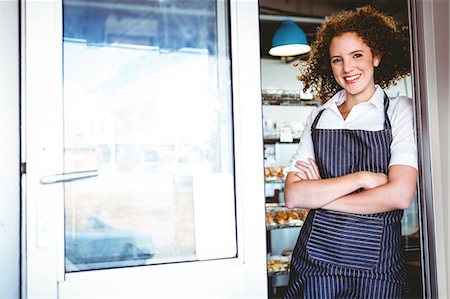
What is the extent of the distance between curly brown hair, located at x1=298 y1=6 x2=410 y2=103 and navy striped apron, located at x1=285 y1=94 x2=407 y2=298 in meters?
0.21

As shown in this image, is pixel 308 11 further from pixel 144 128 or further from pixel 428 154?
pixel 144 128

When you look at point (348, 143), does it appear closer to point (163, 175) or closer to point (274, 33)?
point (274, 33)

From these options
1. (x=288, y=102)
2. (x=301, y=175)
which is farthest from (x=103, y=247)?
(x=288, y=102)

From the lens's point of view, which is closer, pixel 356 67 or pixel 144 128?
pixel 144 128

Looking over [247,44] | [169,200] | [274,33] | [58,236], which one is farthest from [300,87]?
[58,236]

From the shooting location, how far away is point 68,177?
174 cm

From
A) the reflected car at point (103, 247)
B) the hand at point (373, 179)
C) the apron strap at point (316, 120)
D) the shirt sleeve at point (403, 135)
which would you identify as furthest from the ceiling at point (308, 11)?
the reflected car at point (103, 247)

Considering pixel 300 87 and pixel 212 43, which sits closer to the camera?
pixel 212 43

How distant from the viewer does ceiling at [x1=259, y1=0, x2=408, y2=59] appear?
215 centimetres

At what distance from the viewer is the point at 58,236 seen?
1725 millimetres

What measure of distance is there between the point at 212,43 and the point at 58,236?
93 centimetres

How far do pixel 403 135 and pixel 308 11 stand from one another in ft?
3.15

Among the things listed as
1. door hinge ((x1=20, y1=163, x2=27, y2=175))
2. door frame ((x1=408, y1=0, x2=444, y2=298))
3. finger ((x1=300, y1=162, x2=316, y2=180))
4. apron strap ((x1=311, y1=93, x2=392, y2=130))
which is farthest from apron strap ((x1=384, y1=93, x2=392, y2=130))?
door hinge ((x1=20, y1=163, x2=27, y2=175))

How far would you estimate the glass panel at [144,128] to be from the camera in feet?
5.95
